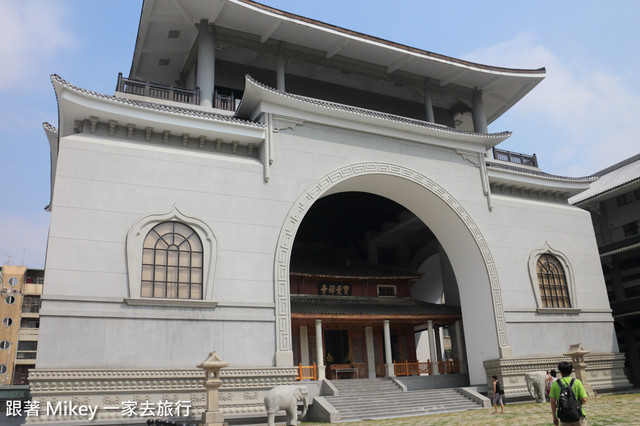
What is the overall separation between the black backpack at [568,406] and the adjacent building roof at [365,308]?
11.4m

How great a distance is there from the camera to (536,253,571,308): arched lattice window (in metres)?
16.9

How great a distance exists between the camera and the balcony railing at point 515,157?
61.5 feet

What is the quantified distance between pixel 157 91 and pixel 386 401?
1043 centimetres

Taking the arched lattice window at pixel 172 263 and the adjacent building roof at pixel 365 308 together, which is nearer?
the arched lattice window at pixel 172 263

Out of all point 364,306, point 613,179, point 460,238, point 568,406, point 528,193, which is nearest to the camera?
point 568,406

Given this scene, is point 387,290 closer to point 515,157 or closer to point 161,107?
point 515,157

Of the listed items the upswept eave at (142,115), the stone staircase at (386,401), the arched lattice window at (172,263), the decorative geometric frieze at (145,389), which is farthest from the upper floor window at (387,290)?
the arched lattice window at (172,263)

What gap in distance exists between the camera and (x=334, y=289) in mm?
20094

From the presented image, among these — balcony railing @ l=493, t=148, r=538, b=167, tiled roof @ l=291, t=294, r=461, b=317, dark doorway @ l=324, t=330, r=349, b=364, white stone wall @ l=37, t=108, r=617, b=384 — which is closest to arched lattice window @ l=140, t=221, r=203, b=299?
white stone wall @ l=37, t=108, r=617, b=384

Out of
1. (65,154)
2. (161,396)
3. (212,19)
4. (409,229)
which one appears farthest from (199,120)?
(409,229)

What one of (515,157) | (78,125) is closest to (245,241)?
(78,125)

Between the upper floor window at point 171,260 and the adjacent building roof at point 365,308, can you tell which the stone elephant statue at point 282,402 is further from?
the adjacent building roof at point 365,308

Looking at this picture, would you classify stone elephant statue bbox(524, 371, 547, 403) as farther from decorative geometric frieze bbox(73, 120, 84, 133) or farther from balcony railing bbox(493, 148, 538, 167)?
decorative geometric frieze bbox(73, 120, 84, 133)

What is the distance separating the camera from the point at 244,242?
41.3ft
